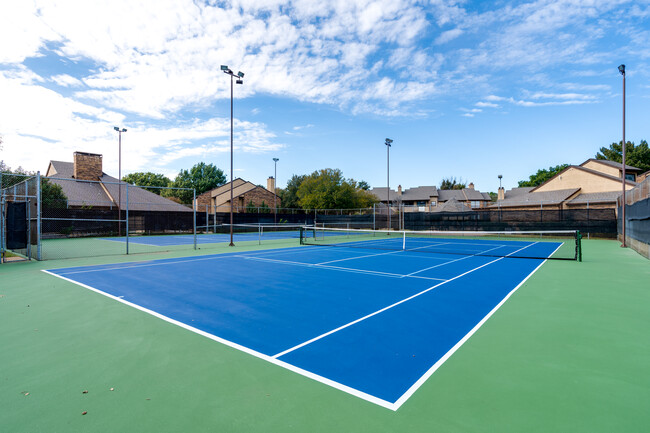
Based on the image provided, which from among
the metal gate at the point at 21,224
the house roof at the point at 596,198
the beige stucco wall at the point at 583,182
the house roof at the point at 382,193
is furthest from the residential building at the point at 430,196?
the metal gate at the point at 21,224

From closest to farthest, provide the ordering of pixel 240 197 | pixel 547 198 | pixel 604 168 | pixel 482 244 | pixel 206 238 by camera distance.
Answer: pixel 482 244
pixel 206 238
pixel 547 198
pixel 604 168
pixel 240 197

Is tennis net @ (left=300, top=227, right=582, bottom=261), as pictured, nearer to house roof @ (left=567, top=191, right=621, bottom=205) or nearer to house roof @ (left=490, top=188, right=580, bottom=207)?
house roof @ (left=567, top=191, right=621, bottom=205)

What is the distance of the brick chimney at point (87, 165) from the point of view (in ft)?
106

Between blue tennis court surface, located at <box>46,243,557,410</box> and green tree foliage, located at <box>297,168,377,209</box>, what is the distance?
35.9 metres

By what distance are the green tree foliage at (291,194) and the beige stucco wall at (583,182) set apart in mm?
35838

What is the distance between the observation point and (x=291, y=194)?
2297 inches

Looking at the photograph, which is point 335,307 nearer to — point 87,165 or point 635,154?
point 87,165

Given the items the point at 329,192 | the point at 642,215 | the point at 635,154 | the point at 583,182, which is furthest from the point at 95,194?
the point at 635,154

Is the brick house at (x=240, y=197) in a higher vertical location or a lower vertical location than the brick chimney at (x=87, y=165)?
lower

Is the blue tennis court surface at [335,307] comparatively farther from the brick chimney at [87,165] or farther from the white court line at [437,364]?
the brick chimney at [87,165]

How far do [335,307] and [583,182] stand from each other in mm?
43448

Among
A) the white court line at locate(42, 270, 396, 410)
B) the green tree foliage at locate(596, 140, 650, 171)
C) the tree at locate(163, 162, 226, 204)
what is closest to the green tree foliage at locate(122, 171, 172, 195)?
the tree at locate(163, 162, 226, 204)

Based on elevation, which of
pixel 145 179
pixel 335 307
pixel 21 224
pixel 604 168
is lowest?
pixel 335 307

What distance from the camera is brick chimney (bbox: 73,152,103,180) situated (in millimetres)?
32188
